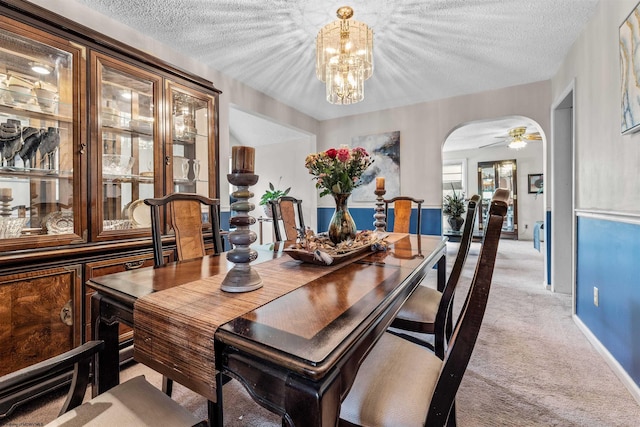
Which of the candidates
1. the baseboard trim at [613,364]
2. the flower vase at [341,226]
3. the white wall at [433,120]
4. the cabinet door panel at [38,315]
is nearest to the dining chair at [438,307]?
the flower vase at [341,226]

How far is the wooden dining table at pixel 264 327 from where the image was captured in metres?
0.59

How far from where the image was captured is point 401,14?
221 centimetres

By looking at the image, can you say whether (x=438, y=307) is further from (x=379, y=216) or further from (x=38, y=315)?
(x=38, y=315)

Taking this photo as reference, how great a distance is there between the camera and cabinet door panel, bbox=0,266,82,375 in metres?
1.47

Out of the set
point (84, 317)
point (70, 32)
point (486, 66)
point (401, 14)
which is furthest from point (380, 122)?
point (84, 317)

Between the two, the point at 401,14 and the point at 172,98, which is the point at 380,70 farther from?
the point at 172,98

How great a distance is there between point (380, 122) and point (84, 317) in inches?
165

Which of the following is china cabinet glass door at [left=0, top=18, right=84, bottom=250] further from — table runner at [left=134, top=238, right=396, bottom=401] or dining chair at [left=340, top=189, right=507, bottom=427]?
dining chair at [left=340, top=189, right=507, bottom=427]

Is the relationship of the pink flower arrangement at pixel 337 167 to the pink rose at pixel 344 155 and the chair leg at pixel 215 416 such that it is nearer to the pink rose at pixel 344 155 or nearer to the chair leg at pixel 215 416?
the pink rose at pixel 344 155

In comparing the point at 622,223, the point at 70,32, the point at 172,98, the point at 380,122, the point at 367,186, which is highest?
the point at 380,122

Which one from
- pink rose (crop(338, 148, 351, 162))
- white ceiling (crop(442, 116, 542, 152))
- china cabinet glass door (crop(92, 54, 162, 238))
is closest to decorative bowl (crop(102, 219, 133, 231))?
china cabinet glass door (crop(92, 54, 162, 238))

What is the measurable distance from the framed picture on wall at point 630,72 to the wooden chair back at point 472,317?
5.38ft

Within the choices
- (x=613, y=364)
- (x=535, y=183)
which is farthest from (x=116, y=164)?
(x=535, y=183)

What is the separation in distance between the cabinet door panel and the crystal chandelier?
7.24 feet
